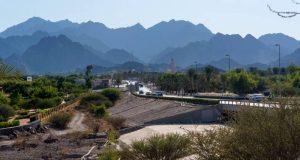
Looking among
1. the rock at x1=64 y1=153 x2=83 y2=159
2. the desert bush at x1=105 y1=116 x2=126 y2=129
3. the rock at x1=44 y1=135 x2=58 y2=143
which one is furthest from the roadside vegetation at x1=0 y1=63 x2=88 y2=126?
the rock at x1=64 y1=153 x2=83 y2=159

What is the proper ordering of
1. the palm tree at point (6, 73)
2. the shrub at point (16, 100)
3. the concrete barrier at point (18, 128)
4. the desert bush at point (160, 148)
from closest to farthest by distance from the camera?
the palm tree at point (6, 73) < the desert bush at point (160, 148) < the concrete barrier at point (18, 128) < the shrub at point (16, 100)

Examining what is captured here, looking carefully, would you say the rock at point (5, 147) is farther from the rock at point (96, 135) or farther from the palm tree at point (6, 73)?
the palm tree at point (6, 73)

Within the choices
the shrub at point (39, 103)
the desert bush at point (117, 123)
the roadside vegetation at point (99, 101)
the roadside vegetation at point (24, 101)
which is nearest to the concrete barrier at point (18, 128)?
the roadside vegetation at point (24, 101)

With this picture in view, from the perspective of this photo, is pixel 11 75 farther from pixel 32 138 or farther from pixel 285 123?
pixel 32 138

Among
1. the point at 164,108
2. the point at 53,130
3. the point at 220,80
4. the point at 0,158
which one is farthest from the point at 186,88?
the point at 0,158

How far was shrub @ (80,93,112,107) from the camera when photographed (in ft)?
276

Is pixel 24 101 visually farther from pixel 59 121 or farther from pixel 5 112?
pixel 59 121

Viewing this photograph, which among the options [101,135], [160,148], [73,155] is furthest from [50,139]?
[160,148]

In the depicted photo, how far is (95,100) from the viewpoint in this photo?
85562mm

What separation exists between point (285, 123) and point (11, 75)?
468 inches

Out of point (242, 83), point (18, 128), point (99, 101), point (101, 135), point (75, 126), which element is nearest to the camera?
point (101, 135)

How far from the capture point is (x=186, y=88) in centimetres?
10881

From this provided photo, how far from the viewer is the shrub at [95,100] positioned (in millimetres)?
84250

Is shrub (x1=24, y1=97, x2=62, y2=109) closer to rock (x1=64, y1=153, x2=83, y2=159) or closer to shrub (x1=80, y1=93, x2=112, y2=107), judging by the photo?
shrub (x1=80, y1=93, x2=112, y2=107)
